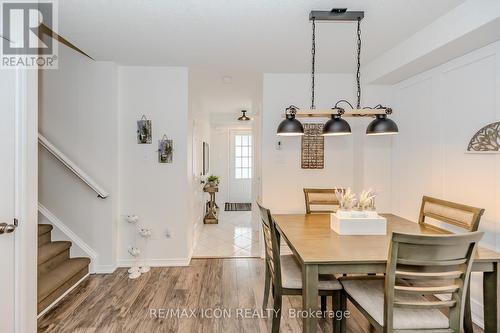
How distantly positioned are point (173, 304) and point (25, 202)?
155 cm

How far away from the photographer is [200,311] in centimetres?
250

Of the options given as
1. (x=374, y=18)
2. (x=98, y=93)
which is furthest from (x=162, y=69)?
(x=374, y=18)

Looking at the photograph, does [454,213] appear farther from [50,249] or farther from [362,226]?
[50,249]

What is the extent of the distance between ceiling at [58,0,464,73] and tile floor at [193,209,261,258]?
8.30 feet

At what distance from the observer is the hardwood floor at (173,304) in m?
2.27

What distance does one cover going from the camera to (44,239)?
304 cm

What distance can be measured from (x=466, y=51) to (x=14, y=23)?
3.38m

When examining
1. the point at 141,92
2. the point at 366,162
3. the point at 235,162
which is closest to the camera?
the point at 141,92

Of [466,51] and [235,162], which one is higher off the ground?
[466,51]

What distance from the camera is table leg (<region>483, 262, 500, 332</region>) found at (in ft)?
Result: 5.33

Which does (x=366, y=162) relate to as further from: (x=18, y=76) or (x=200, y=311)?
(x=18, y=76)

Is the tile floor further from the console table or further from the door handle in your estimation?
the door handle

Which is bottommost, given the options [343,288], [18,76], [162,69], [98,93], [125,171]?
[343,288]

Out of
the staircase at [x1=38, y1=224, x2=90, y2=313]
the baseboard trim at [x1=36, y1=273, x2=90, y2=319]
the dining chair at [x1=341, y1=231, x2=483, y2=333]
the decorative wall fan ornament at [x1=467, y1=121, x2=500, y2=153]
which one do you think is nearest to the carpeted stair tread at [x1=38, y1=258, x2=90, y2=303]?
the staircase at [x1=38, y1=224, x2=90, y2=313]
